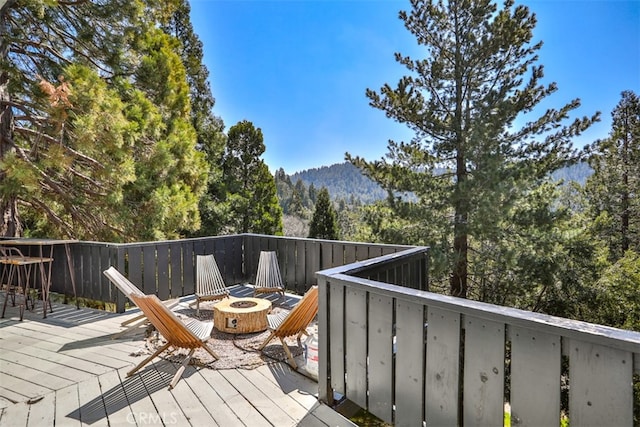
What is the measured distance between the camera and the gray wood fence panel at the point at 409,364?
1900 millimetres

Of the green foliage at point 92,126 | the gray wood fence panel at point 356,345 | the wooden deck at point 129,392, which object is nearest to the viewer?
the gray wood fence panel at point 356,345

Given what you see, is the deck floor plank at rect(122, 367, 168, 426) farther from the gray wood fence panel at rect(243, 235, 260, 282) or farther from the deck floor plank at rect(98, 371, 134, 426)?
the gray wood fence panel at rect(243, 235, 260, 282)

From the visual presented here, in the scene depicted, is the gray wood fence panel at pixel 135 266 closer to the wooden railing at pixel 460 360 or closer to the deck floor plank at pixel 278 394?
the deck floor plank at pixel 278 394

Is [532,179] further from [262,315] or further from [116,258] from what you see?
[116,258]

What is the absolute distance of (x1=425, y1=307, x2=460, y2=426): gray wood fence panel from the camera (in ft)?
5.73

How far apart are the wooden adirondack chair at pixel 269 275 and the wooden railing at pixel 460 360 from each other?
2907 mm

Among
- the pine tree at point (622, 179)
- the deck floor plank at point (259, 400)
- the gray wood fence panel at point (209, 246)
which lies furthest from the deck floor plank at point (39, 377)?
the pine tree at point (622, 179)

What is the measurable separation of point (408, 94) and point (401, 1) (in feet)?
10.2

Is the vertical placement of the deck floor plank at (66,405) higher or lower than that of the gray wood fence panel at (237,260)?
lower

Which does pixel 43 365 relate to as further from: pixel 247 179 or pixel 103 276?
pixel 247 179

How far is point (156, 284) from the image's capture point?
16.6ft

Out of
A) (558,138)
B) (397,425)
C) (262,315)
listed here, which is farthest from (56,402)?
(558,138)

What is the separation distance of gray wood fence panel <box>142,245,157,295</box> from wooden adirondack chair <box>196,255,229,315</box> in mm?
605


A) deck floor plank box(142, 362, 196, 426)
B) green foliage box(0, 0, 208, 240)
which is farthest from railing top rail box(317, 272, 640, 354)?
green foliage box(0, 0, 208, 240)
